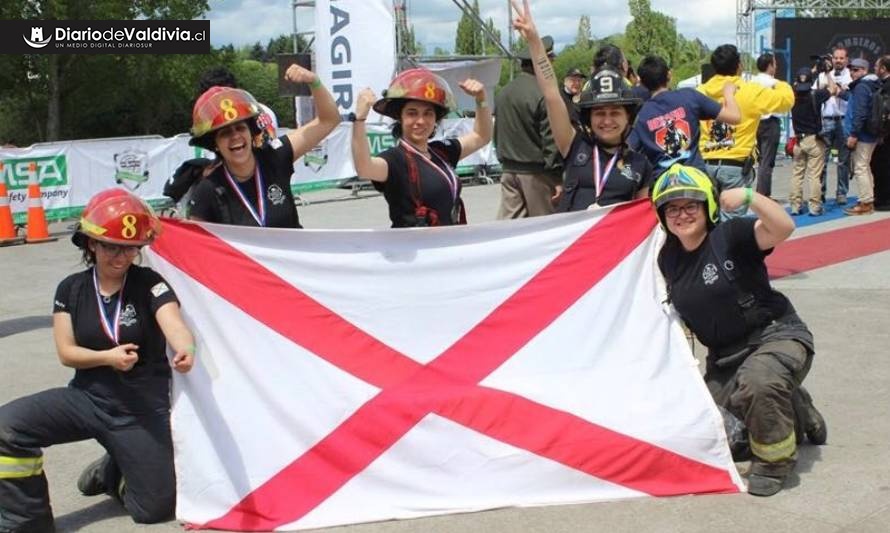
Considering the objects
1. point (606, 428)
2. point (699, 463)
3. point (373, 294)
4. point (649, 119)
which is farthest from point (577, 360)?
point (649, 119)

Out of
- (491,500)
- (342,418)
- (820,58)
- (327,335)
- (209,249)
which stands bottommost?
(491,500)

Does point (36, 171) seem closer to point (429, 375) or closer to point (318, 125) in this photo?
point (318, 125)

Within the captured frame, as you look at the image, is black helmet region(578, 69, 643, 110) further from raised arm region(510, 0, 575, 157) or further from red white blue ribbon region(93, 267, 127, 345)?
red white blue ribbon region(93, 267, 127, 345)

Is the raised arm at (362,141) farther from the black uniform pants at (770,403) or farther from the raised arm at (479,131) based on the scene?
the black uniform pants at (770,403)

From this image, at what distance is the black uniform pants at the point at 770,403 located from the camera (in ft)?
14.1

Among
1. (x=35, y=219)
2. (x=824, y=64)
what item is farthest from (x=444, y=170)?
(x=824, y=64)

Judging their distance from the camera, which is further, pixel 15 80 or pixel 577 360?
pixel 15 80

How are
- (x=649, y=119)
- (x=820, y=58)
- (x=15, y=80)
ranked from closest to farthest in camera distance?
(x=649, y=119) < (x=820, y=58) < (x=15, y=80)

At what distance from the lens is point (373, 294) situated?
15.3ft

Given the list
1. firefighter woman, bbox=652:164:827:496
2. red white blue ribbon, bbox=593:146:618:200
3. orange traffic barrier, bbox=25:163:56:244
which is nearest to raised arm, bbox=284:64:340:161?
red white blue ribbon, bbox=593:146:618:200

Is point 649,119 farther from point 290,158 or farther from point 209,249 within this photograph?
point 209,249

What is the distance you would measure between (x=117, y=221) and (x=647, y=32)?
190 ft

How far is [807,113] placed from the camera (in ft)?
44.3

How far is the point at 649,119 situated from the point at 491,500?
362 centimetres
